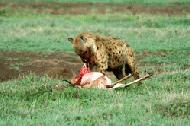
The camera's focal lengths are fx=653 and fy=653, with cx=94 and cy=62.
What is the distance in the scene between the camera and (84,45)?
11.3m

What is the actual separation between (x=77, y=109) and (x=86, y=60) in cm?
275

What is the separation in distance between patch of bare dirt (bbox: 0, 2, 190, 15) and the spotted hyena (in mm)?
22703

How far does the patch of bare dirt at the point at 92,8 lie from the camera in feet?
117

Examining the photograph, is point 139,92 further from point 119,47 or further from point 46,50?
point 46,50

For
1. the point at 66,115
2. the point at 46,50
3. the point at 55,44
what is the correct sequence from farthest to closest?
1. the point at 55,44
2. the point at 46,50
3. the point at 66,115

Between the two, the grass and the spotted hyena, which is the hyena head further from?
the grass

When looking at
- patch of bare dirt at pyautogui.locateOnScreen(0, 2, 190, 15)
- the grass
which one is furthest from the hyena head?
patch of bare dirt at pyautogui.locateOnScreen(0, 2, 190, 15)

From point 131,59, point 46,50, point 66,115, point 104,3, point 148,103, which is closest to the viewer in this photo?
point 66,115

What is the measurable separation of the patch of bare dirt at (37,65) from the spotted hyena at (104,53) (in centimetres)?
216

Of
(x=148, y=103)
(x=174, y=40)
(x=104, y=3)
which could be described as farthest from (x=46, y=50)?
(x=104, y=3)

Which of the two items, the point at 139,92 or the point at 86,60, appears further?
Result: the point at 86,60

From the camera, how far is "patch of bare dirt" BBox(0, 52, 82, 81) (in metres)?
14.9

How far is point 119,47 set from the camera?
12219 millimetres

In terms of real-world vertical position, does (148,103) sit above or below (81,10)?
above
